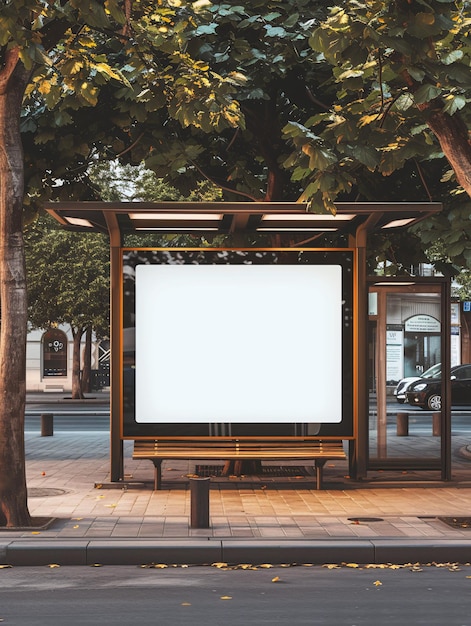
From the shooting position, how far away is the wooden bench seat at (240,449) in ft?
43.3

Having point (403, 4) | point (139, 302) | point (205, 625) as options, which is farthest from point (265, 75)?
point (205, 625)

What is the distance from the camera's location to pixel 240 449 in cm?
1338

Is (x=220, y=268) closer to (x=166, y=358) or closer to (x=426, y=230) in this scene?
(x=166, y=358)

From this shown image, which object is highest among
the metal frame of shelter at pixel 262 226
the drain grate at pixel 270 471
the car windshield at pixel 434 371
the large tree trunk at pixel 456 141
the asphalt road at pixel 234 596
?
the large tree trunk at pixel 456 141

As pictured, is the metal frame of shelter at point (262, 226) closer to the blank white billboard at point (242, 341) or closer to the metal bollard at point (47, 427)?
the blank white billboard at point (242, 341)

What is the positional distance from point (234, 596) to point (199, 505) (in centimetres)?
239

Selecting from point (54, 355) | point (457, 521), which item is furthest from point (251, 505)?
point (54, 355)

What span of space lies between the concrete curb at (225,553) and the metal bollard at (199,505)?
83 centimetres

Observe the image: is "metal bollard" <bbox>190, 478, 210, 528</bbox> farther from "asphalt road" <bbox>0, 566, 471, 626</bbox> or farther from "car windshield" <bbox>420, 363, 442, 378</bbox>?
"car windshield" <bbox>420, 363, 442, 378</bbox>

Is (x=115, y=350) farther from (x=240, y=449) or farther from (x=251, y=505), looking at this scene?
(x=251, y=505)

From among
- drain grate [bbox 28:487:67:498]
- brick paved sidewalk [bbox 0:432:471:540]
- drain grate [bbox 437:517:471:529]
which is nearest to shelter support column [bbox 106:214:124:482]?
brick paved sidewalk [bbox 0:432:471:540]

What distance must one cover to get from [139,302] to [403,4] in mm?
5625

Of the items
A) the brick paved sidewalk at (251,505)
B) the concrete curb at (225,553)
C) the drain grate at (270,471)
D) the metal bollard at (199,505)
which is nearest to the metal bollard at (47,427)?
the brick paved sidewalk at (251,505)

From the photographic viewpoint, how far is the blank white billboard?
13.5m
